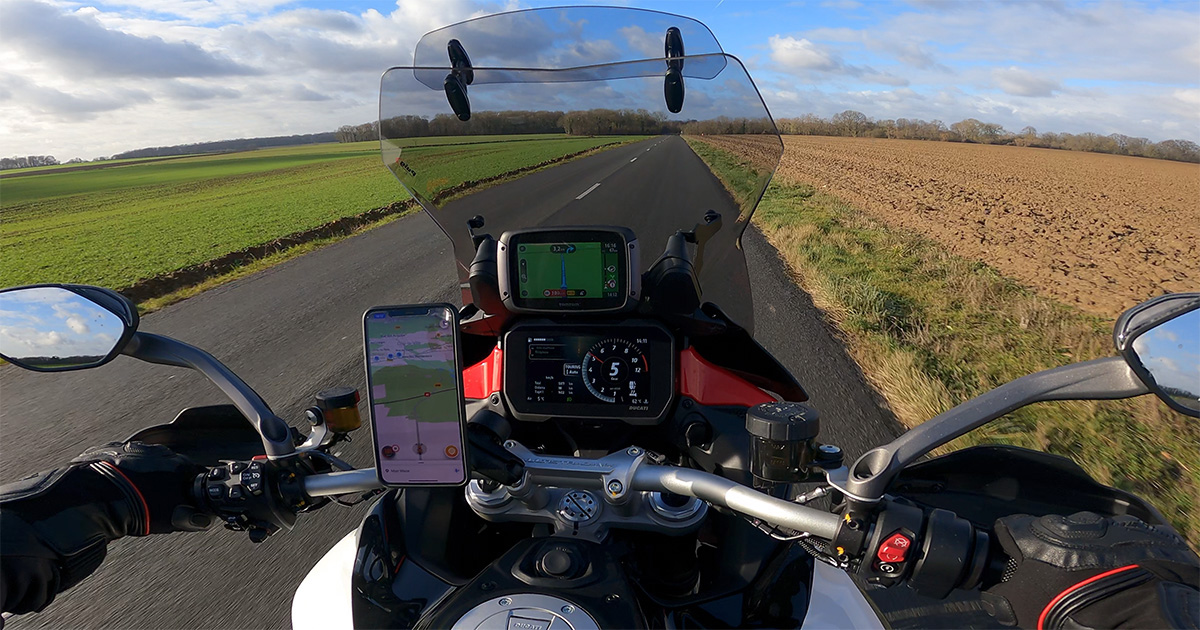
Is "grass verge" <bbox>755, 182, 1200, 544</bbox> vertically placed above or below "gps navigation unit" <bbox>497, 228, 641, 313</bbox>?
A: below

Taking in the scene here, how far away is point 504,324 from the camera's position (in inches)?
83.6

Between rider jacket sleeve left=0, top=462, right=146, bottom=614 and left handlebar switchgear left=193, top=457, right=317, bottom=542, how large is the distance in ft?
0.42

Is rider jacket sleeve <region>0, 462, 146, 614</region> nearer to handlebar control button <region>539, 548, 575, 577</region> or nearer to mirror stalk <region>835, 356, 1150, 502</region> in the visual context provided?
handlebar control button <region>539, 548, 575, 577</region>

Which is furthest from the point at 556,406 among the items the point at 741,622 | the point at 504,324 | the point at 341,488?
the point at 741,622

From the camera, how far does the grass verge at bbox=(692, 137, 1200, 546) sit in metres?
3.93

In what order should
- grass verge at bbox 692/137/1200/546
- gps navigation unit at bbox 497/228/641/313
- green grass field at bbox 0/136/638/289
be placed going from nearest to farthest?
gps navigation unit at bbox 497/228/641/313, green grass field at bbox 0/136/638/289, grass verge at bbox 692/137/1200/546

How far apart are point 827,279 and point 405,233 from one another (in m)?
9.80

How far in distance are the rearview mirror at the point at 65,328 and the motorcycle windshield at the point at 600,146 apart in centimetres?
119

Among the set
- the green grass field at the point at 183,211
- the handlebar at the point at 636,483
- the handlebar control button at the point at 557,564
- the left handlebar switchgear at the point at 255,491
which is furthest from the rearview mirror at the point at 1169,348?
the green grass field at the point at 183,211

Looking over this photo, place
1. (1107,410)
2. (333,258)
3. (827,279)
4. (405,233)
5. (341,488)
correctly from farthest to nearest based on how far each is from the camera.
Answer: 1. (405,233)
2. (333,258)
3. (827,279)
4. (1107,410)
5. (341,488)

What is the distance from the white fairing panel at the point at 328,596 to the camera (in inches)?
51.5

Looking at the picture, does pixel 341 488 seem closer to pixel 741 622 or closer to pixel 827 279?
pixel 741 622

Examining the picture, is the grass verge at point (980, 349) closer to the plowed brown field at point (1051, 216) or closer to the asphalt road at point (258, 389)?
the asphalt road at point (258, 389)

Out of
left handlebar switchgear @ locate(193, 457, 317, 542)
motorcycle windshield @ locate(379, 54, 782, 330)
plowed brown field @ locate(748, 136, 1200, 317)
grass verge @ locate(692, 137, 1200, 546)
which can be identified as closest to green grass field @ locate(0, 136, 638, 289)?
motorcycle windshield @ locate(379, 54, 782, 330)
